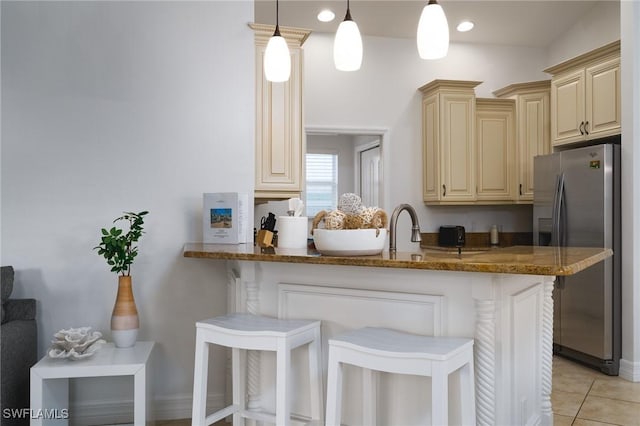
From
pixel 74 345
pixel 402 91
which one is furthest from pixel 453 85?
pixel 74 345

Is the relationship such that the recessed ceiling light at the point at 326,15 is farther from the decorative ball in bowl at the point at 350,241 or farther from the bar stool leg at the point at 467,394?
the bar stool leg at the point at 467,394

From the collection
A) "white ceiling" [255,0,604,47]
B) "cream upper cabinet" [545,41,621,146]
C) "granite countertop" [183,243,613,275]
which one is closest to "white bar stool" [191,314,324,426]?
"granite countertop" [183,243,613,275]

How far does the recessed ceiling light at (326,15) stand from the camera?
478cm

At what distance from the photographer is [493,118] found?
5.33 meters

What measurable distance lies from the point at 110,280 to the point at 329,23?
3.22 metres

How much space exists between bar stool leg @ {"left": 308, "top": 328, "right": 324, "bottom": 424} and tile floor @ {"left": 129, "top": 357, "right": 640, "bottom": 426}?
0.87 meters

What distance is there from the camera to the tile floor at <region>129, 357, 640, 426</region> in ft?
10.1

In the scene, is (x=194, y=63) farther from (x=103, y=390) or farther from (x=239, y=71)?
(x=103, y=390)

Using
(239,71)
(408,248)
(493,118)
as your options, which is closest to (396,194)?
(408,248)

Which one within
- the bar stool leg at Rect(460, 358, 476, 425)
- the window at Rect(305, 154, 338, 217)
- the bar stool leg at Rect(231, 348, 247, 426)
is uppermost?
the window at Rect(305, 154, 338, 217)

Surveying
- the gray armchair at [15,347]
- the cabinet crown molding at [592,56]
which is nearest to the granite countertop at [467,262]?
the gray armchair at [15,347]

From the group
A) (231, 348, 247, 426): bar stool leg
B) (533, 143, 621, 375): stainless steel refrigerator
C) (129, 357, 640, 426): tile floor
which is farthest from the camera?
(533, 143, 621, 375): stainless steel refrigerator

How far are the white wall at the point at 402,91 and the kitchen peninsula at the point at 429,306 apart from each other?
2.91m

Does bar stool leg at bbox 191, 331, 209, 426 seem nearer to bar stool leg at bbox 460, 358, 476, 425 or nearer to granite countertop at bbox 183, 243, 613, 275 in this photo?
granite countertop at bbox 183, 243, 613, 275
